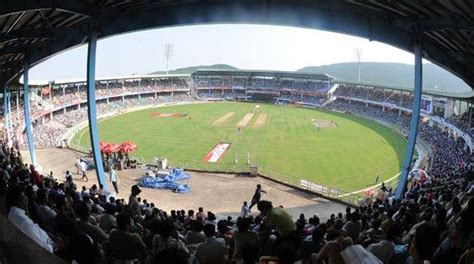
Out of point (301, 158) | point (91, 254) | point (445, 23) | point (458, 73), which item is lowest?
point (301, 158)

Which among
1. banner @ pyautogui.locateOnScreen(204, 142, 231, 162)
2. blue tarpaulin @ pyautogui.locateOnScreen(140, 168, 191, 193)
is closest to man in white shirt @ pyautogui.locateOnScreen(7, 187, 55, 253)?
blue tarpaulin @ pyautogui.locateOnScreen(140, 168, 191, 193)

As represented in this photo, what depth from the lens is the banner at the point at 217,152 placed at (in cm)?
3531

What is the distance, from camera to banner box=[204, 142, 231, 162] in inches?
1390

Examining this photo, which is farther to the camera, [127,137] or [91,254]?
[127,137]

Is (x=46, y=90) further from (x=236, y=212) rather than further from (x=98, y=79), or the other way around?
(x=236, y=212)

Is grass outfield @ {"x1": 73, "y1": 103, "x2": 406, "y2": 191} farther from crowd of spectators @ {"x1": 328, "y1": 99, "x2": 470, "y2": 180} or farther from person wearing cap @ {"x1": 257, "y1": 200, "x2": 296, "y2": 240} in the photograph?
person wearing cap @ {"x1": 257, "y1": 200, "x2": 296, "y2": 240}

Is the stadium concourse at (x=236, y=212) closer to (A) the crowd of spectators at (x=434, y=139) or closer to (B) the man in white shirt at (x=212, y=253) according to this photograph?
(B) the man in white shirt at (x=212, y=253)

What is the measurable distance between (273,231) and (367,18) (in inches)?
407

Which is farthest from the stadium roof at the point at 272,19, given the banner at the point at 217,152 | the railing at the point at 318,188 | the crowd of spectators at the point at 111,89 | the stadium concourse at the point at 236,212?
the crowd of spectators at the point at 111,89

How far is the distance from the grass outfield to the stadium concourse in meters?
3.90

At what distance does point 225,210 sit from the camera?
64.6ft

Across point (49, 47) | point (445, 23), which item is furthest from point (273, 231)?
point (49, 47)

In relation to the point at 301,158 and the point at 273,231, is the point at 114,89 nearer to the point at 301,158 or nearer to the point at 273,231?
the point at 301,158

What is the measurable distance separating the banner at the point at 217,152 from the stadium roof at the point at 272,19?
2030cm
